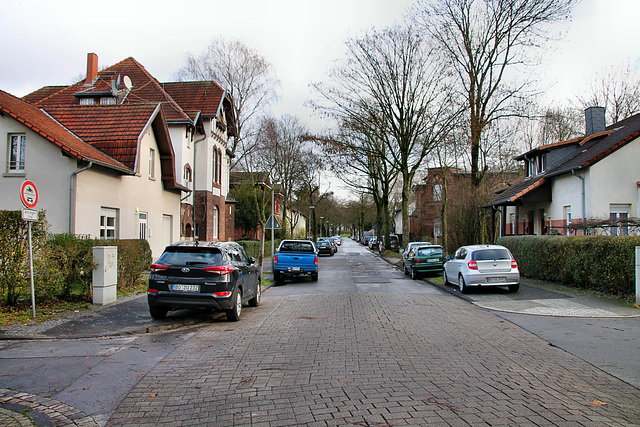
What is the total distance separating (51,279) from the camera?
10586mm

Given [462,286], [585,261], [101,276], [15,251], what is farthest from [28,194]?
[585,261]

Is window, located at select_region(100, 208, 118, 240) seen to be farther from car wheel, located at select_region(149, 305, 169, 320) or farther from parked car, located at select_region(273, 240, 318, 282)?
car wheel, located at select_region(149, 305, 169, 320)

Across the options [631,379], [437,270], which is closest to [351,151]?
[437,270]

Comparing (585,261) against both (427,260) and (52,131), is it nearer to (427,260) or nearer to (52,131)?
(427,260)

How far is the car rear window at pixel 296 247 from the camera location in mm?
21578

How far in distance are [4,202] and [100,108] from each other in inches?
249

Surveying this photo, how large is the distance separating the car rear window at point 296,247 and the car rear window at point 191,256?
11.6 m

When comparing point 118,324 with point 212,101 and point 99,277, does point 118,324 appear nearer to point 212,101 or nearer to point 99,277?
point 99,277

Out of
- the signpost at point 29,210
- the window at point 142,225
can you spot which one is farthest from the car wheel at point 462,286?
the window at point 142,225

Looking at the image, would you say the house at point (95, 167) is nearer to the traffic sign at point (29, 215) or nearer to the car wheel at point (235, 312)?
the traffic sign at point (29, 215)

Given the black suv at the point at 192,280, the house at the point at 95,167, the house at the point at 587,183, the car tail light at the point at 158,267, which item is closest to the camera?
the black suv at the point at 192,280

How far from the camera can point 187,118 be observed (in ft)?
91.4

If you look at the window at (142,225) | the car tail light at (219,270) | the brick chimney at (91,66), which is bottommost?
the car tail light at (219,270)

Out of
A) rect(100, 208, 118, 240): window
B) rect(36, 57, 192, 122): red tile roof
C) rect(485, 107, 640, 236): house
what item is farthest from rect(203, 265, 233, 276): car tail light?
rect(36, 57, 192, 122): red tile roof
